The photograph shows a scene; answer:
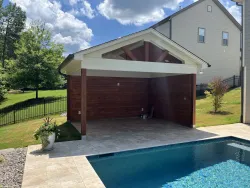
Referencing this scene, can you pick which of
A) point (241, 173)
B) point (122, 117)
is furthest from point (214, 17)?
point (241, 173)

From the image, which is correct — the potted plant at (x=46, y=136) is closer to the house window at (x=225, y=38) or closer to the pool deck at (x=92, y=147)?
the pool deck at (x=92, y=147)

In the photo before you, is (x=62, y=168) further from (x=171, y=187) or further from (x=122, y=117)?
(x=122, y=117)

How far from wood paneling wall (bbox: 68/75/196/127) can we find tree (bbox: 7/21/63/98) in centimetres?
910

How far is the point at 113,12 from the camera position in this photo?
19.5 meters

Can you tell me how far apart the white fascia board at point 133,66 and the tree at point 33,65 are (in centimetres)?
Result: 1348

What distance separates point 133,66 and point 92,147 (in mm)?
3726

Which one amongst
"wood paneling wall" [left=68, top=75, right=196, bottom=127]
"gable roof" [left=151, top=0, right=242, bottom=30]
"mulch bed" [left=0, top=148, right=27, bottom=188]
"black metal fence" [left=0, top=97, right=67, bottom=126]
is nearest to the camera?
"mulch bed" [left=0, top=148, right=27, bottom=188]

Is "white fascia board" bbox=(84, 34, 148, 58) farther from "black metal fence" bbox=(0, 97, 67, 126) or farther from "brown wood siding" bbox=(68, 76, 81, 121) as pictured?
"black metal fence" bbox=(0, 97, 67, 126)

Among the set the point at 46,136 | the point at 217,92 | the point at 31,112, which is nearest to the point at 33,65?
the point at 31,112

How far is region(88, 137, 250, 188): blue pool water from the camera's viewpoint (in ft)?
17.6

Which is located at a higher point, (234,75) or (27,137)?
(234,75)

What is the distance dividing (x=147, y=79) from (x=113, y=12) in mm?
8599

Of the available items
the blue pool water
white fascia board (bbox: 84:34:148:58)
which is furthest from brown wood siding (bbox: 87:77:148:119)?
the blue pool water

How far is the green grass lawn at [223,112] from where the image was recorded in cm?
1198
